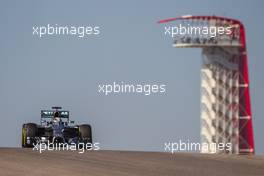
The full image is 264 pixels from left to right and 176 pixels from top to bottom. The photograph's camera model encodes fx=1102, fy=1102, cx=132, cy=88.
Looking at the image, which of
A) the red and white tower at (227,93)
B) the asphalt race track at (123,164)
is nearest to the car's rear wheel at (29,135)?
the asphalt race track at (123,164)

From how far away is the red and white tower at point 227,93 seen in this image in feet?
414

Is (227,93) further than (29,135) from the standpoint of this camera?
Yes

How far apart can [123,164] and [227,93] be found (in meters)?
102

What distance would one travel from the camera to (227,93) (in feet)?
425

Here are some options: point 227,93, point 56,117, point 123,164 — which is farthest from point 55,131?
point 227,93

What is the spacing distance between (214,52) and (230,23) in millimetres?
9338

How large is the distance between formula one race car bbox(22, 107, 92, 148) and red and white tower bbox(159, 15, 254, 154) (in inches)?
2982

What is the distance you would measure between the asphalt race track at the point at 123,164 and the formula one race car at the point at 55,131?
41.5 feet

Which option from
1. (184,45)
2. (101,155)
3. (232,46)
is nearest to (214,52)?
(232,46)

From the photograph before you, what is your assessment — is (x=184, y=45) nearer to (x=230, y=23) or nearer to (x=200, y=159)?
(x=230, y=23)

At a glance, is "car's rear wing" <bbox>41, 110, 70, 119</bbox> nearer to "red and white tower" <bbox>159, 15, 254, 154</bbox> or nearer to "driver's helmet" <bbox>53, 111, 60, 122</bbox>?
"driver's helmet" <bbox>53, 111, 60, 122</bbox>

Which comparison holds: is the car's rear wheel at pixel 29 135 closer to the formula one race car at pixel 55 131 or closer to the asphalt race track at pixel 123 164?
the formula one race car at pixel 55 131

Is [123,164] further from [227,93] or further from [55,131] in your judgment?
[227,93]

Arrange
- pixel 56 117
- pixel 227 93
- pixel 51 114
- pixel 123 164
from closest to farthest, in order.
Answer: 1. pixel 123 164
2. pixel 56 117
3. pixel 51 114
4. pixel 227 93
